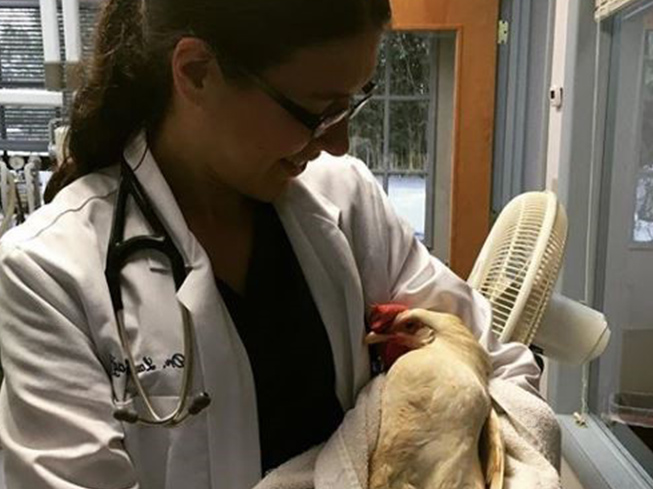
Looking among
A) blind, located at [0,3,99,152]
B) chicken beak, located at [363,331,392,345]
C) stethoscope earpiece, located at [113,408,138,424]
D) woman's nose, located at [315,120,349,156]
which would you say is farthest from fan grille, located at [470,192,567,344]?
blind, located at [0,3,99,152]

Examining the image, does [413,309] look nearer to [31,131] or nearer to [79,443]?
[79,443]

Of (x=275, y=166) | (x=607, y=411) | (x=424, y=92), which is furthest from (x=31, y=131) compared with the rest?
(x=275, y=166)

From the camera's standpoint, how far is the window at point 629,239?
2.12 meters

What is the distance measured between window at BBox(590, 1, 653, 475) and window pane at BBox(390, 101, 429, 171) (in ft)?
2.96

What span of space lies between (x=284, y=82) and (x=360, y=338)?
37 centimetres

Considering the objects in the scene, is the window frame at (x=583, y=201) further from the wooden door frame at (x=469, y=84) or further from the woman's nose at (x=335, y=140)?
the woman's nose at (x=335, y=140)

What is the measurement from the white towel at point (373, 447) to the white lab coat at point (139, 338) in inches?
2.6

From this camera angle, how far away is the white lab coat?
865 millimetres

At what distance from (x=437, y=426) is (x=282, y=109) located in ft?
1.40

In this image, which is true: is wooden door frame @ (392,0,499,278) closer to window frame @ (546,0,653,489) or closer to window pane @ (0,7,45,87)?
window frame @ (546,0,653,489)

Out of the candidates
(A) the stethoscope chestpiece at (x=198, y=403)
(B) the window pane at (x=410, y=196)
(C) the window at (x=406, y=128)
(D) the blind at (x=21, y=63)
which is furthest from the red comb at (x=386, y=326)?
(D) the blind at (x=21, y=63)

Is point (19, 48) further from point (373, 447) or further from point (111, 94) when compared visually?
point (373, 447)

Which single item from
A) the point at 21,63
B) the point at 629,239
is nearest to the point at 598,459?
the point at 629,239

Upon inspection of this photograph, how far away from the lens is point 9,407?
88cm
